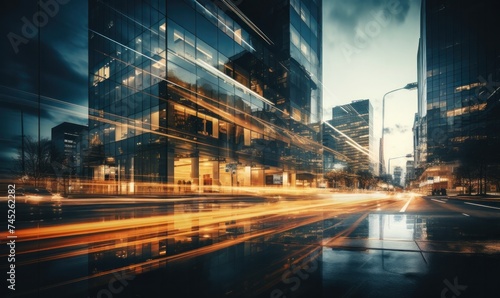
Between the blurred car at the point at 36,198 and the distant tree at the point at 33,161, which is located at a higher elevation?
the distant tree at the point at 33,161

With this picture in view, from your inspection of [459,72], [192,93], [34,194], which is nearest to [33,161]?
[34,194]

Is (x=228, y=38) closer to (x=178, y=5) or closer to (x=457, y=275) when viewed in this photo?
(x=178, y=5)

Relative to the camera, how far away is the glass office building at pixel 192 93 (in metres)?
28.3

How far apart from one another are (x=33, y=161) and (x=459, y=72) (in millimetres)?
97862

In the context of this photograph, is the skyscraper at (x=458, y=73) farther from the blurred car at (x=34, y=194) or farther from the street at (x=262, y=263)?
the blurred car at (x=34, y=194)

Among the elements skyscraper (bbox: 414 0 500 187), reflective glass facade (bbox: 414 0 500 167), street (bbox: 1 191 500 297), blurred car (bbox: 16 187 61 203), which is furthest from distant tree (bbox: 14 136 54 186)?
reflective glass facade (bbox: 414 0 500 167)

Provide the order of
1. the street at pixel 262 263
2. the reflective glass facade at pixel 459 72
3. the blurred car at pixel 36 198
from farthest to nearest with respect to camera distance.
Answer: the reflective glass facade at pixel 459 72 → the blurred car at pixel 36 198 → the street at pixel 262 263

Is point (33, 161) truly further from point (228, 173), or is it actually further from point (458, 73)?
point (458, 73)

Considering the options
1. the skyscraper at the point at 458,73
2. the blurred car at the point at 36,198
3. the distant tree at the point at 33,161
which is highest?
the skyscraper at the point at 458,73

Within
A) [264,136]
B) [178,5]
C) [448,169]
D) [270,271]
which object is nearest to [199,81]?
→ [178,5]

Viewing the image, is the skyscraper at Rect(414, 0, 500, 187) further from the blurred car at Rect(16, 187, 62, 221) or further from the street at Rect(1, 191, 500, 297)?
the blurred car at Rect(16, 187, 62, 221)

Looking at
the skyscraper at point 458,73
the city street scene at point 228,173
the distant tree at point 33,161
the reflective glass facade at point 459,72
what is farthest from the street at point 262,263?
the reflective glass facade at point 459,72

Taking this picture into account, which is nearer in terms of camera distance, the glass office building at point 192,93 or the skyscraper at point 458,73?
the glass office building at point 192,93

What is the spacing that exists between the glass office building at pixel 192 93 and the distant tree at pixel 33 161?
602cm
